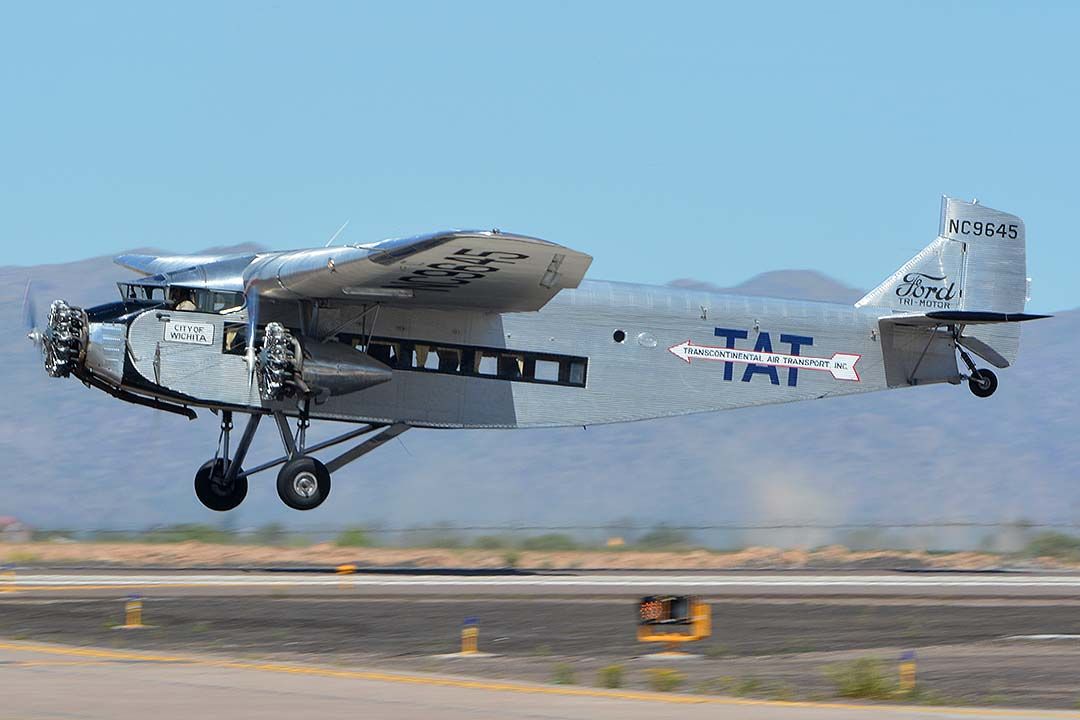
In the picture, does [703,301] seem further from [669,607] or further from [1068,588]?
[669,607]

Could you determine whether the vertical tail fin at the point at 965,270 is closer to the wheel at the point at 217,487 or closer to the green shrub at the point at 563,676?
the wheel at the point at 217,487

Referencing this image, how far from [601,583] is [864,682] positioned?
41.6 feet

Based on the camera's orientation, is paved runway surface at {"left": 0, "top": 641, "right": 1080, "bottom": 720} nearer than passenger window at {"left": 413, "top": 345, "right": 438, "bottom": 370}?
Yes

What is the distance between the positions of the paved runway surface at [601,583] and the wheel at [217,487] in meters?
1.79

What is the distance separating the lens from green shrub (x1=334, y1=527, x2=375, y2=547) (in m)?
39.4

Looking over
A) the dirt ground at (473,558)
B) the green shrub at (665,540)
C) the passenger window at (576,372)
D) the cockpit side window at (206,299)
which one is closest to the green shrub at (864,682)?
the passenger window at (576,372)

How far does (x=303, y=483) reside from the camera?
2941 centimetres

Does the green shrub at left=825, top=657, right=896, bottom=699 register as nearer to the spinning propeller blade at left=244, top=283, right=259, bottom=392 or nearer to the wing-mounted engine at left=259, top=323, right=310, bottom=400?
the wing-mounted engine at left=259, top=323, right=310, bottom=400

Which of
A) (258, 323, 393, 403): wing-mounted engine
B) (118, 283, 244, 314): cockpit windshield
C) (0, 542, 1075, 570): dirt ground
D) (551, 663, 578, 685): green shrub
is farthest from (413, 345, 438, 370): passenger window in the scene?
(551, 663, 578, 685): green shrub

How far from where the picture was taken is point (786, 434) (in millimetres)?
101562


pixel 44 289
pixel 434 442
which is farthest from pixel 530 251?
pixel 44 289

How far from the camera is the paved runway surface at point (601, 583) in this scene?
84.2ft

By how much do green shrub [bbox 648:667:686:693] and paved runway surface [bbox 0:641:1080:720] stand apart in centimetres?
41

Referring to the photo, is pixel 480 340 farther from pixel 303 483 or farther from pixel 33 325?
pixel 33 325
